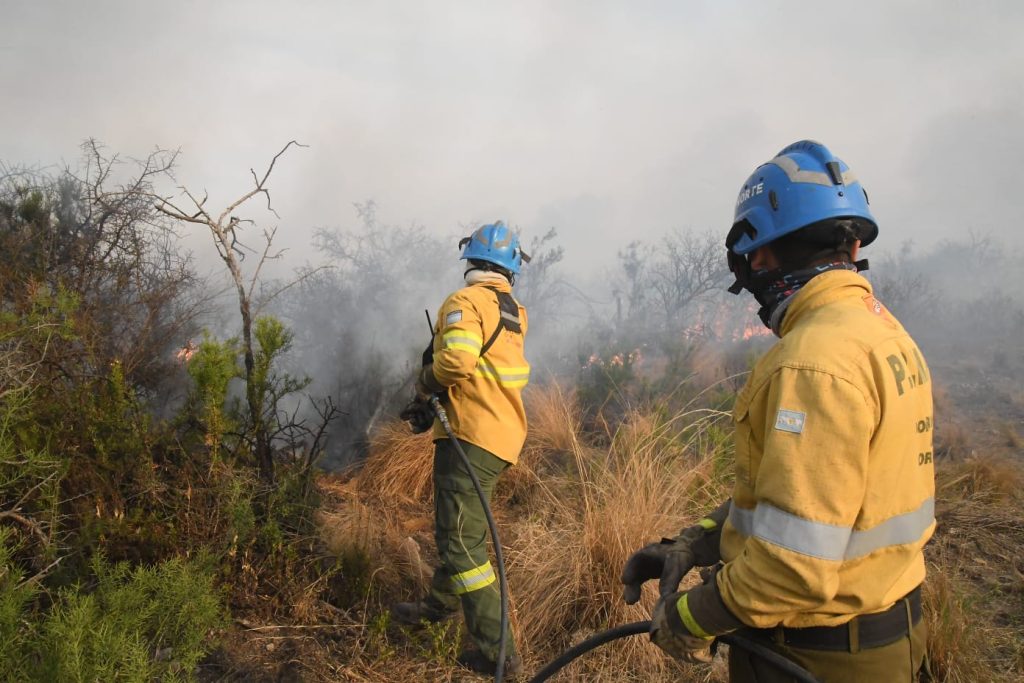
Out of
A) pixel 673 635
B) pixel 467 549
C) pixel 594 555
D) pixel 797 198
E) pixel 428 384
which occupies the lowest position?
pixel 594 555

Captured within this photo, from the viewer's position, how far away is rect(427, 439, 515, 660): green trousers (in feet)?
10.1

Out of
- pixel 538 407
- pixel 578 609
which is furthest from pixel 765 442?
pixel 538 407

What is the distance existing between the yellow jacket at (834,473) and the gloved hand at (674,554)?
373mm

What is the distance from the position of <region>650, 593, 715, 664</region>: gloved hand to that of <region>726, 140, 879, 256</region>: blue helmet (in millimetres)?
953

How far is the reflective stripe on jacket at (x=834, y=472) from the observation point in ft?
3.99

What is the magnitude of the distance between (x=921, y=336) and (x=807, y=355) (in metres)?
15.2

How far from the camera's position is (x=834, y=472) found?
1216mm

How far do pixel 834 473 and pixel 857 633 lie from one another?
47 cm

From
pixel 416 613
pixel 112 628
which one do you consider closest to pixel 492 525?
pixel 416 613

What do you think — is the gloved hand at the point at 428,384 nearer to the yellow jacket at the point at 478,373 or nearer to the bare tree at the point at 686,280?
the yellow jacket at the point at 478,373

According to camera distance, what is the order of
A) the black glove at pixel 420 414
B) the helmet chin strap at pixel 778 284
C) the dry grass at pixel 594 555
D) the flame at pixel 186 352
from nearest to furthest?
1. the helmet chin strap at pixel 778 284
2. the dry grass at pixel 594 555
3. the black glove at pixel 420 414
4. the flame at pixel 186 352

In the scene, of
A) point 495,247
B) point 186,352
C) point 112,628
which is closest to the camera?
point 112,628

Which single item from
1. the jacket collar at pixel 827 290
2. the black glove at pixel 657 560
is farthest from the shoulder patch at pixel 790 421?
the black glove at pixel 657 560

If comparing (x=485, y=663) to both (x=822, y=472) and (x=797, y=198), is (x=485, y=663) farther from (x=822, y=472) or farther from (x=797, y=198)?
(x=797, y=198)
